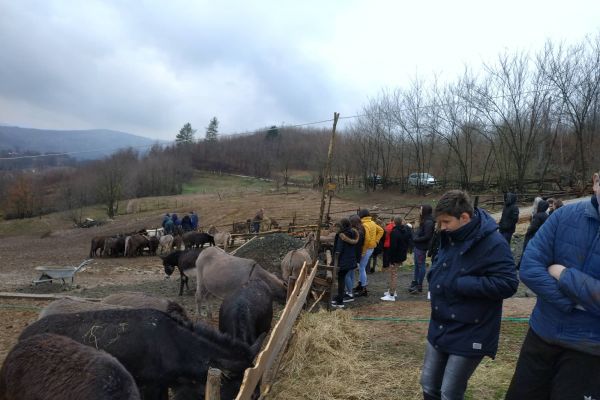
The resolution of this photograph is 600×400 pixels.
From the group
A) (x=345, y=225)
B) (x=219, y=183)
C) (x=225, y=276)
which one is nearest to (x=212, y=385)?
(x=225, y=276)

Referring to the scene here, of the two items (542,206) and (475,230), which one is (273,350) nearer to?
(475,230)

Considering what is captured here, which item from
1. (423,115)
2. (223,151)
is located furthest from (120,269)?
(223,151)

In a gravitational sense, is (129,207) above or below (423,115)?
below

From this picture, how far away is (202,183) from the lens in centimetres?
6981

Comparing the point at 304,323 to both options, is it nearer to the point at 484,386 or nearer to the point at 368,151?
the point at 484,386

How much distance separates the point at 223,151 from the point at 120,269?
7040cm

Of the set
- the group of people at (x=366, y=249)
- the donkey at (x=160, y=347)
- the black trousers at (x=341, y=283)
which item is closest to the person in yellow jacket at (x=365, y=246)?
the group of people at (x=366, y=249)

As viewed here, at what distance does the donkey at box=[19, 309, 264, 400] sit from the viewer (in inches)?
165

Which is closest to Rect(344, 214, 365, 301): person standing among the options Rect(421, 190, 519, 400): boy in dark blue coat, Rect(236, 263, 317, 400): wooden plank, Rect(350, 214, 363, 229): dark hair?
Rect(350, 214, 363, 229): dark hair

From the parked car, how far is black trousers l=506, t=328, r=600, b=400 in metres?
35.7

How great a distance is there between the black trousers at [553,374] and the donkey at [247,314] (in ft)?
11.0

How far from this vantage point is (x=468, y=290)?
2838 mm

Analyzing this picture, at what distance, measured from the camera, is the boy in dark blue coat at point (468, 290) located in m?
2.84

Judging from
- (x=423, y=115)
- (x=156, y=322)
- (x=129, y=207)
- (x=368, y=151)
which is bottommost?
(x=129, y=207)
